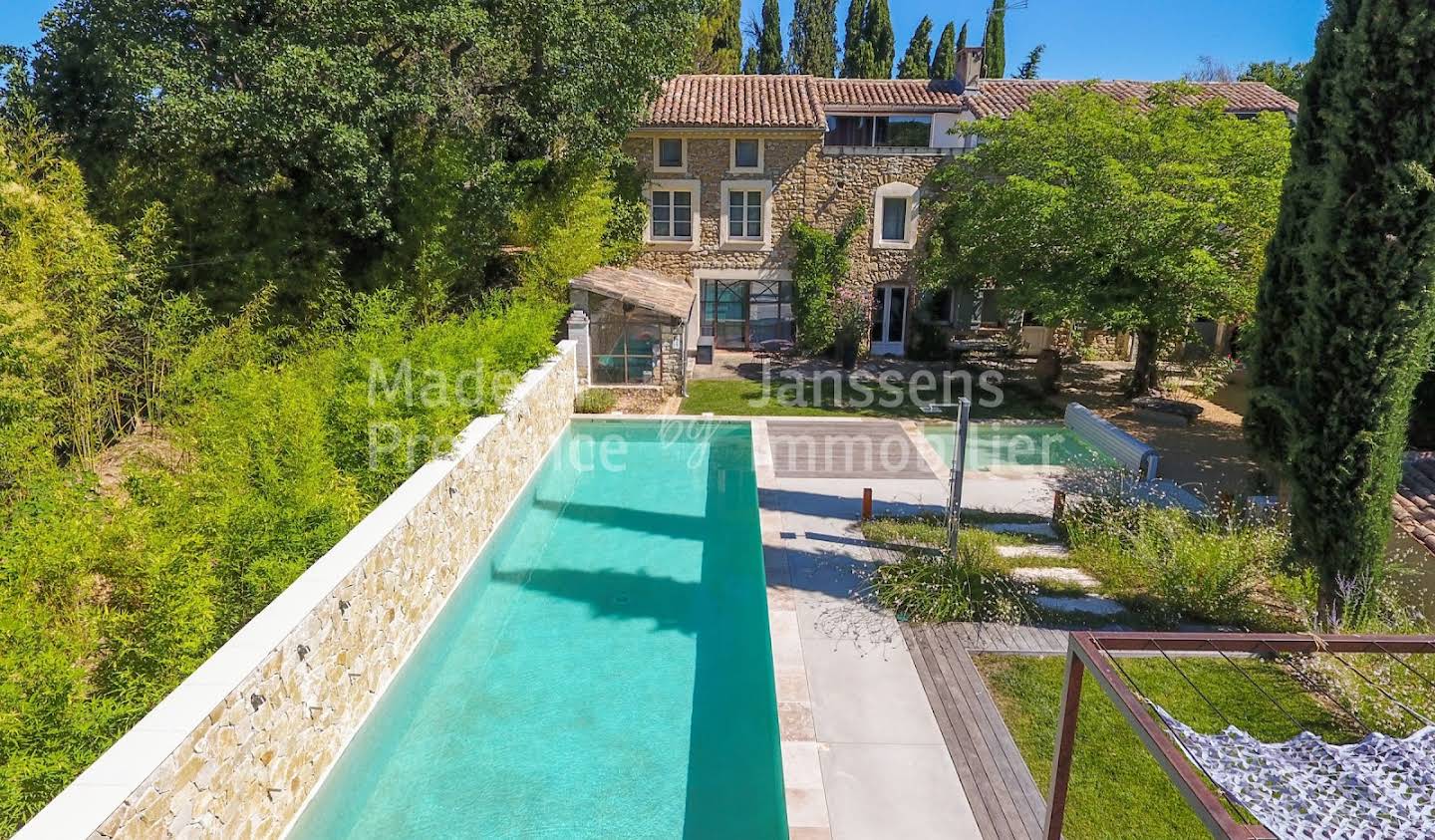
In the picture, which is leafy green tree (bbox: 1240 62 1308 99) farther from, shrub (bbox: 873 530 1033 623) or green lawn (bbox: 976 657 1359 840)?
green lawn (bbox: 976 657 1359 840)

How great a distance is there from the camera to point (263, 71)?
1165 cm

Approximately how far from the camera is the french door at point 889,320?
73.0 ft

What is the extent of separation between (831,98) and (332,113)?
13.8 m

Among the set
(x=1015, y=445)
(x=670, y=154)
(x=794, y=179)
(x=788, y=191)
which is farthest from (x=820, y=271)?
(x=1015, y=445)

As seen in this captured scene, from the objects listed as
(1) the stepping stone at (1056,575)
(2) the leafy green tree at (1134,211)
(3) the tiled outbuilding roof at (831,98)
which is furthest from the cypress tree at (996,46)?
(1) the stepping stone at (1056,575)

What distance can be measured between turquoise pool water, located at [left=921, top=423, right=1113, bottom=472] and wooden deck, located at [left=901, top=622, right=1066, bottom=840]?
19.7 feet

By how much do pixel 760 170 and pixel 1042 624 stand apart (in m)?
16.0

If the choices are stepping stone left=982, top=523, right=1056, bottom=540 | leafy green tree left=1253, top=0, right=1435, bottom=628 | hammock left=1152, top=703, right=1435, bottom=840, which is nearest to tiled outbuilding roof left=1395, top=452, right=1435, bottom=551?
leafy green tree left=1253, top=0, right=1435, bottom=628

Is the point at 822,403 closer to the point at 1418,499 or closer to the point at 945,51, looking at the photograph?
the point at 1418,499

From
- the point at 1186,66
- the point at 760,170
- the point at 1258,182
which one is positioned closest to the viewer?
the point at 1258,182

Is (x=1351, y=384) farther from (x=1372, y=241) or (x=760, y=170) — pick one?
(x=760, y=170)

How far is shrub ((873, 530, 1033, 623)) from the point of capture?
7945mm

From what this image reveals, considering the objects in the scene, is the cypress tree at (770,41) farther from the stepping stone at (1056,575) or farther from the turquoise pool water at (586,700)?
the stepping stone at (1056,575)

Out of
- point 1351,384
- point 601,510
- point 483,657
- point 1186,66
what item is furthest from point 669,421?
point 1186,66
